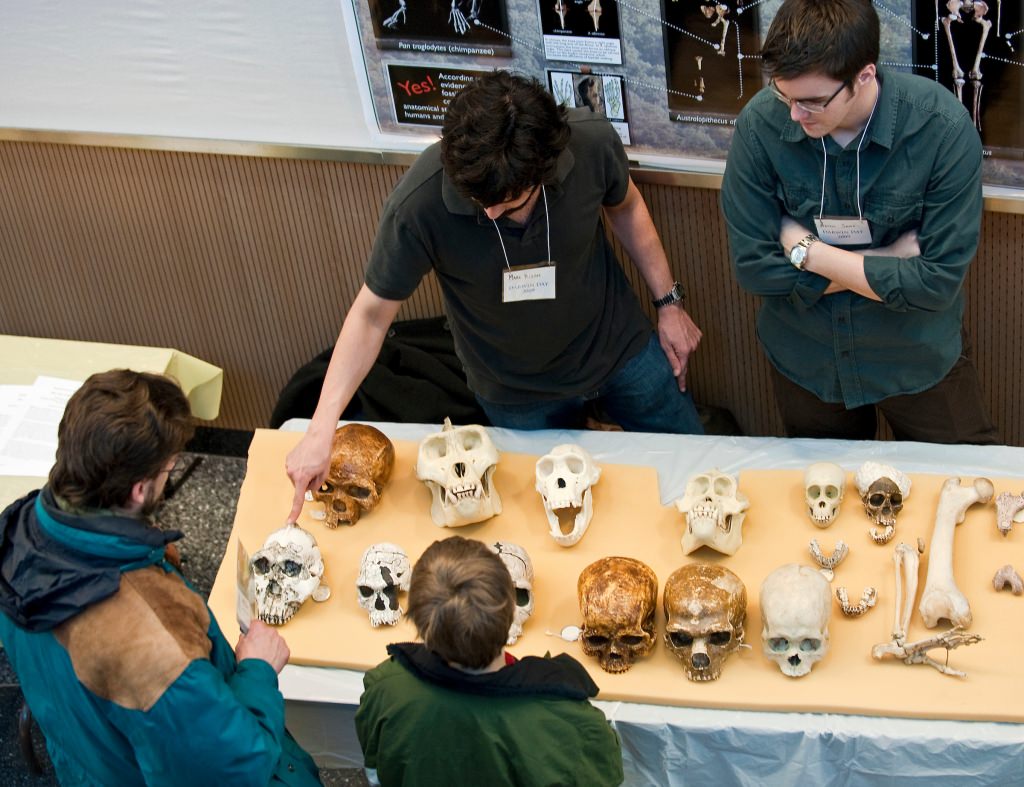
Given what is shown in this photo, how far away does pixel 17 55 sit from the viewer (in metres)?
4.05

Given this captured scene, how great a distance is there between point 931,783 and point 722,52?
1857 millimetres

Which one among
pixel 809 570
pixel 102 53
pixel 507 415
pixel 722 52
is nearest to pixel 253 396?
pixel 102 53

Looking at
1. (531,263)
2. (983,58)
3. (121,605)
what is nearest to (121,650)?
(121,605)

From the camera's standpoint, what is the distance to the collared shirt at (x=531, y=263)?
2.79m

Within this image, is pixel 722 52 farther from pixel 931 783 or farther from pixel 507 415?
pixel 931 783

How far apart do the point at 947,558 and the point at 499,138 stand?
1354mm

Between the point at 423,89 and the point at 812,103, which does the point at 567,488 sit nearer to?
the point at 812,103

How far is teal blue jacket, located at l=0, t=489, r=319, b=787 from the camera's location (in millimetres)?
2086

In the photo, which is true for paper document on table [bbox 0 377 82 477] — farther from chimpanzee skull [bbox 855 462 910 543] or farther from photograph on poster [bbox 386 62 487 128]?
chimpanzee skull [bbox 855 462 910 543]

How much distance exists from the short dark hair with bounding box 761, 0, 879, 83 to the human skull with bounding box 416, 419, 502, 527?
4.03ft

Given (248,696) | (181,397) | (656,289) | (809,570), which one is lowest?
(809,570)

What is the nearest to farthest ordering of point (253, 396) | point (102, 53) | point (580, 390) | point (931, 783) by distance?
point (931, 783), point (580, 390), point (102, 53), point (253, 396)

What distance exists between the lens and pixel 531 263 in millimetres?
2893

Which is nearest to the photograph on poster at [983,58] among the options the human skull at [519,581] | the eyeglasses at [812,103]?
the eyeglasses at [812,103]
